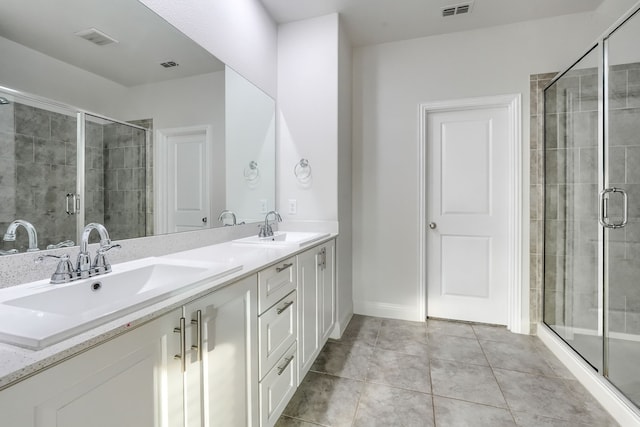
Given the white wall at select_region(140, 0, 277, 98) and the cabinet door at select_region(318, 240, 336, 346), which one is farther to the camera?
the cabinet door at select_region(318, 240, 336, 346)

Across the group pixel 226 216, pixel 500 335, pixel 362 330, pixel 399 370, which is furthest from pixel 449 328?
pixel 226 216

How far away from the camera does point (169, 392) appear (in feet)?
2.69

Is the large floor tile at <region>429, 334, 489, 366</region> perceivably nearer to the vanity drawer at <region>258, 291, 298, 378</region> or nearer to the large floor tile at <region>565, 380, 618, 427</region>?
the large floor tile at <region>565, 380, 618, 427</region>

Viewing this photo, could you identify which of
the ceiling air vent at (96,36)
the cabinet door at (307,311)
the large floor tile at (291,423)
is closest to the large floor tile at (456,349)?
the cabinet door at (307,311)

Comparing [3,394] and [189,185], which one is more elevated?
[189,185]

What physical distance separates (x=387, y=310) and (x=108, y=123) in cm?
265

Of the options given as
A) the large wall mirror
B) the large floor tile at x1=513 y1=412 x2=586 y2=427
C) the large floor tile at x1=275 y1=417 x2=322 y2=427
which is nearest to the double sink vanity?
the large floor tile at x1=275 y1=417 x2=322 y2=427

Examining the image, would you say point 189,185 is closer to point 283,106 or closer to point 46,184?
point 46,184

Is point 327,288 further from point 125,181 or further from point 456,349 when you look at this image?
point 125,181

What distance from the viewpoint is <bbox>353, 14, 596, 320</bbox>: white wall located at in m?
2.64

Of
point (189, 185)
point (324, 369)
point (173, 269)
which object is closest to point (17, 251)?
point (173, 269)

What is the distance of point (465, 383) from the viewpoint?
1.89 meters

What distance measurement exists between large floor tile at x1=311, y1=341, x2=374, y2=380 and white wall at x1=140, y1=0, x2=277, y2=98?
2.11 m

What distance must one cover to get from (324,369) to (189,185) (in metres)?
1.47
